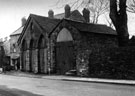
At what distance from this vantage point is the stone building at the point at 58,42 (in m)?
27.2

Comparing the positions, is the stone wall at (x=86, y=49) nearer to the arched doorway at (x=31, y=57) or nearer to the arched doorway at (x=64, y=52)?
the arched doorway at (x=64, y=52)

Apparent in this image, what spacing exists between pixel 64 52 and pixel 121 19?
811 cm

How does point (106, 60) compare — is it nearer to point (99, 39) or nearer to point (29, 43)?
point (99, 39)

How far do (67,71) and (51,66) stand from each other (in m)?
3.19

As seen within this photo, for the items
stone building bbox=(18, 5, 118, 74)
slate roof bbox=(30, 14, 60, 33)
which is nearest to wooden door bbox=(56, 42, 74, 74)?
stone building bbox=(18, 5, 118, 74)

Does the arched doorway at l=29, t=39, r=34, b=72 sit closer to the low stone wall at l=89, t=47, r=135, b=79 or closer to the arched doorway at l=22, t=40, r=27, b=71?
the arched doorway at l=22, t=40, r=27, b=71

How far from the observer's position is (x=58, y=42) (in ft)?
98.6

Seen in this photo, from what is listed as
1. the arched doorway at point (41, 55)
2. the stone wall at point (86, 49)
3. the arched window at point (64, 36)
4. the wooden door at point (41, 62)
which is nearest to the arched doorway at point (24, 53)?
the arched doorway at point (41, 55)

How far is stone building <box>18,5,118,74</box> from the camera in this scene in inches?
1070

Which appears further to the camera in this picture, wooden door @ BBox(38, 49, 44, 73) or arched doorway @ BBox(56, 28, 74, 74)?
wooden door @ BBox(38, 49, 44, 73)

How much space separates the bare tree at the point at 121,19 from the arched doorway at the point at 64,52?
223 inches

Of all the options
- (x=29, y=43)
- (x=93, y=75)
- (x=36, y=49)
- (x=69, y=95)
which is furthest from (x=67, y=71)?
(x=69, y=95)

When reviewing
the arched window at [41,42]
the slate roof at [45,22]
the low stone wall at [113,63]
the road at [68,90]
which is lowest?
the road at [68,90]

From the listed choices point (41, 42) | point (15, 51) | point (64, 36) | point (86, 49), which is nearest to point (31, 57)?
point (41, 42)
